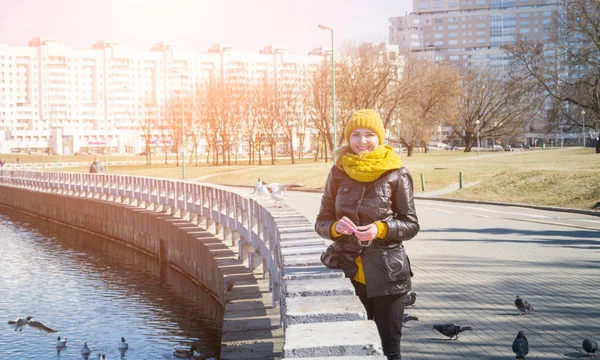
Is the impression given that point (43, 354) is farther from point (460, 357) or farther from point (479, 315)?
point (460, 357)

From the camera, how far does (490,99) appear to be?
95.7 meters

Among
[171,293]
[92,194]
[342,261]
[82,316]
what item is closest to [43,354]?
[82,316]

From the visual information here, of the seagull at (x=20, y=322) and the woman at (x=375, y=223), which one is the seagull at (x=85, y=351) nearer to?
the seagull at (x=20, y=322)

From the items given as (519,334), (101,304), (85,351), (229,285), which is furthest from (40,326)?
(519,334)

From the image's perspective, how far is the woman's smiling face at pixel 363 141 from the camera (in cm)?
518

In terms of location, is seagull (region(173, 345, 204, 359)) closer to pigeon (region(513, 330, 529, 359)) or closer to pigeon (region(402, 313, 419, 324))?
pigeon (region(402, 313, 419, 324))

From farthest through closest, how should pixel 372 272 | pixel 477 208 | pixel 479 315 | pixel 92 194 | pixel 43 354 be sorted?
pixel 92 194 < pixel 477 208 < pixel 43 354 < pixel 479 315 < pixel 372 272

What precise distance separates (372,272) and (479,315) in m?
5.31

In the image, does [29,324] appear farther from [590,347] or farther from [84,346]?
[590,347]

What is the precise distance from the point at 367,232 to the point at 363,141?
2.09 ft

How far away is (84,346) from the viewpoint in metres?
15.1

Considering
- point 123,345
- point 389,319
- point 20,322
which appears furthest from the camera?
point 20,322

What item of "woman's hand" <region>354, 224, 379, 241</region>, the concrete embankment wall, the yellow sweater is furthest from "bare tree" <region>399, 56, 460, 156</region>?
"woman's hand" <region>354, 224, 379, 241</region>

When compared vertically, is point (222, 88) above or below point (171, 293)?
above
